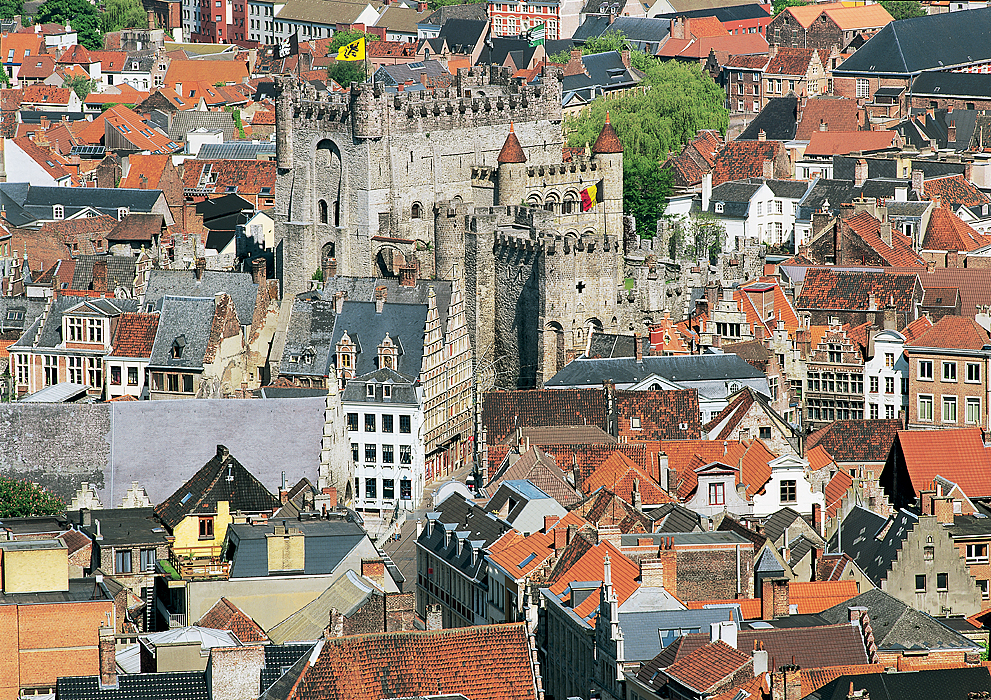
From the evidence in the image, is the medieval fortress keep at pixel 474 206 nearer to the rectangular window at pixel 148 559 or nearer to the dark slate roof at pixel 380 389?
the dark slate roof at pixel 380 389

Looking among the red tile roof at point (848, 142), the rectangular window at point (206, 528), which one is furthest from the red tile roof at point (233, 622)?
the red tile roof at point (848, 142)

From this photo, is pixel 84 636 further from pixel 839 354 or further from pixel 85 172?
pixel 85 172

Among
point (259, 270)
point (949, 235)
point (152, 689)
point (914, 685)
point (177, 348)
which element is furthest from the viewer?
point (949, 235)

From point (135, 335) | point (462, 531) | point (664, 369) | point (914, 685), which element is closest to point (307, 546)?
point (462, 531)

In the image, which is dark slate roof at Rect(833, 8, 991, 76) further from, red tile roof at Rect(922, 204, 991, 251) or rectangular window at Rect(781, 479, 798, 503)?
rectangular window at Rect(781, 479, 798, 503)

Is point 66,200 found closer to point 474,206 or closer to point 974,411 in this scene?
point 474,206

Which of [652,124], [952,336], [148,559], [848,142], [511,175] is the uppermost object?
[652,124]

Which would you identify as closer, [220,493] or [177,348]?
[220,493]
